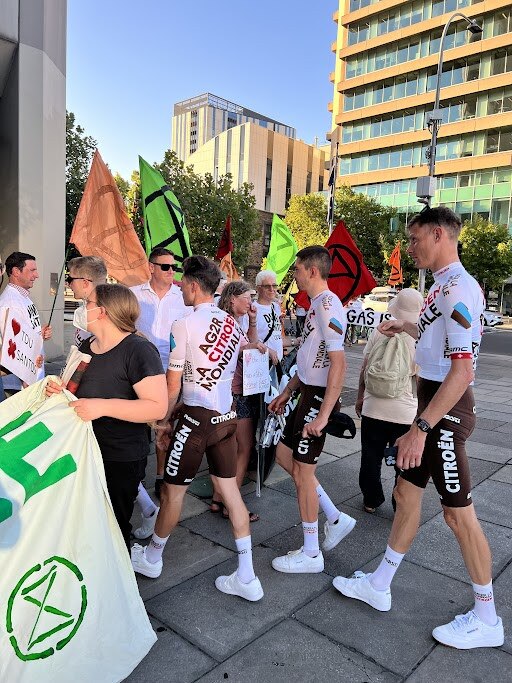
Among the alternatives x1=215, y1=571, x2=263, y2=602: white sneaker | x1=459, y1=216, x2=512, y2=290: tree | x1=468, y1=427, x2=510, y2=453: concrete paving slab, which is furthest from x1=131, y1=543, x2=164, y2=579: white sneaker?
x1=459, y1=216, x2=512, y2=290: tree

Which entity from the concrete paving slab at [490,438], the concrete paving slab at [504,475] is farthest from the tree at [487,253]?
the concrete paving slab at [504,475]

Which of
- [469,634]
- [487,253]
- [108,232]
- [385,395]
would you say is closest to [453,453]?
[469,634]

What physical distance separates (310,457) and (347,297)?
3.34 metres

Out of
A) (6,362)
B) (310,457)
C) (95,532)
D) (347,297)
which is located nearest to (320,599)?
(310,457)

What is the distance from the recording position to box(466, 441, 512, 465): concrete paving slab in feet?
19.3

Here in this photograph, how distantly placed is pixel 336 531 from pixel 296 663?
1.24 meters

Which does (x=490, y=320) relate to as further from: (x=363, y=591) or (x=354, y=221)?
(x=354, y=221)

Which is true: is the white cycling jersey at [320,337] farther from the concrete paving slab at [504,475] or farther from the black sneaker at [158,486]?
the concrete paving slab at [504,475]

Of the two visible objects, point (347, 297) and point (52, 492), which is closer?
point (52, 492)

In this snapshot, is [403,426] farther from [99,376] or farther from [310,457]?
[99,376]

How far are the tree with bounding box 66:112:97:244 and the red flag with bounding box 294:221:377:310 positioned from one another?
1673 cm

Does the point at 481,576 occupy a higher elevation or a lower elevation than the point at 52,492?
lower

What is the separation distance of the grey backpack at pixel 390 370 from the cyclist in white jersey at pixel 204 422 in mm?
1458

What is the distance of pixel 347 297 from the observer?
6289 mm
